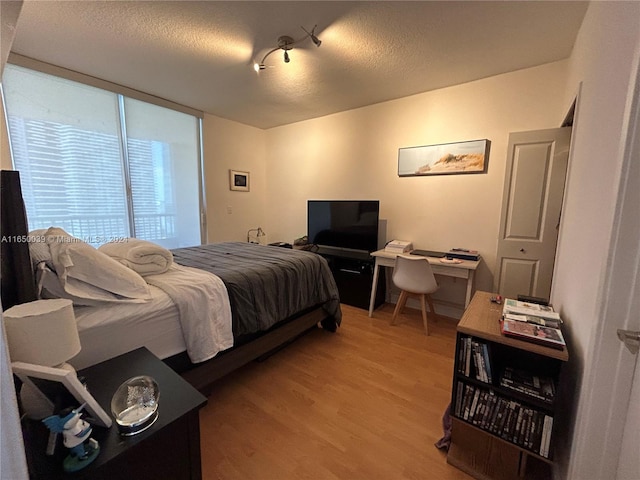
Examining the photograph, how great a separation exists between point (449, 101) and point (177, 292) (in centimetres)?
316

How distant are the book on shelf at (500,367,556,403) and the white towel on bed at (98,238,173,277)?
207 cm

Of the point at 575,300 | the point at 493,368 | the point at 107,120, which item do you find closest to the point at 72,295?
the point at 493,368

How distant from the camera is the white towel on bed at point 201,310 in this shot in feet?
4.88

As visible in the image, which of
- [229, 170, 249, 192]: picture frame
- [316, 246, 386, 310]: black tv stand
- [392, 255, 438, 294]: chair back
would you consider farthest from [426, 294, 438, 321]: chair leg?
[229, 170, 249, 192]: picture frame

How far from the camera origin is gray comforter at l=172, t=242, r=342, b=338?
1779 mm

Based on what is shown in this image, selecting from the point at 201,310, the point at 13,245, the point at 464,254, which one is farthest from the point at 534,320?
the point at 13,245

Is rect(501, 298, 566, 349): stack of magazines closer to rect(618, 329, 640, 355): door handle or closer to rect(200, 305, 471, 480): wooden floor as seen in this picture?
rect(618, 329, 640, 355): door handle

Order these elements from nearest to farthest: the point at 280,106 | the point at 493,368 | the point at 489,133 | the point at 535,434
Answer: the point at 535,434
the point at 493,368
the point at 489,133
the point at 280,106

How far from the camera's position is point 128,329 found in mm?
1290

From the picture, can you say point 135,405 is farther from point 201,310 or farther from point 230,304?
point 230,304

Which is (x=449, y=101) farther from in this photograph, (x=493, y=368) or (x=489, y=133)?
(x=493, y=368)

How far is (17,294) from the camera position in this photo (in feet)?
3.00

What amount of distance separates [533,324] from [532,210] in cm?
142

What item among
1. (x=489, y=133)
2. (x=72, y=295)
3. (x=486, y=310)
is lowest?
(x=486, y=310)
